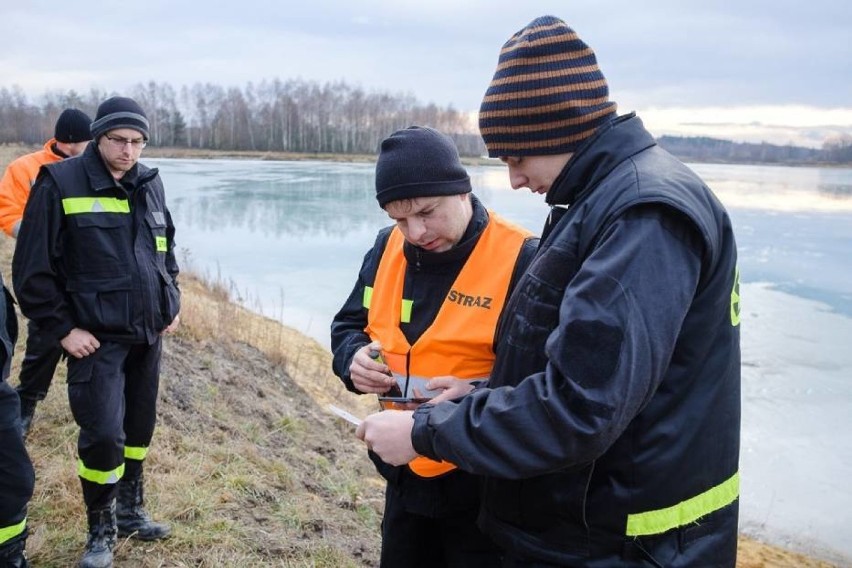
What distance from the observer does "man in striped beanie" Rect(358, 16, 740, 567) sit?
3.90 feet

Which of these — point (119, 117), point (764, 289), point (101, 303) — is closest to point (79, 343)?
point (101, 303)

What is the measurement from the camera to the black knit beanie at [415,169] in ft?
6.69

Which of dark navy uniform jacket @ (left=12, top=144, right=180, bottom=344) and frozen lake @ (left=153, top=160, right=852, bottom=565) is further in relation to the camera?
frozen lake @ (left=153, top=160, right=852, bottom=565)

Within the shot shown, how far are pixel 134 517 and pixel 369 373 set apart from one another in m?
1.91

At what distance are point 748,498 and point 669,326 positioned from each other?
18.8 ft

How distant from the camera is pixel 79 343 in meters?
2.90

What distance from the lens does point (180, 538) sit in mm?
3299

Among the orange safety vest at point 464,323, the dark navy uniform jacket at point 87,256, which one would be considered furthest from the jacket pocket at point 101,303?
the orange safety vest at point 464,323

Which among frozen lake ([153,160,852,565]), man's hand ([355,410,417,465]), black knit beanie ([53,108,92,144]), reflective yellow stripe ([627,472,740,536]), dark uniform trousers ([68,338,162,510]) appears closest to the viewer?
reflective yellow stripe ([627,472,740,536])

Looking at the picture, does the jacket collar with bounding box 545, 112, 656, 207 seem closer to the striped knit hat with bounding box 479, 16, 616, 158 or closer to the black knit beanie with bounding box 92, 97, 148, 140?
the striped knit hat with bounding box 479, 16, 616, 158

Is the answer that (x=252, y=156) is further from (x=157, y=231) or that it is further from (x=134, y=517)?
(x=134, y=517)

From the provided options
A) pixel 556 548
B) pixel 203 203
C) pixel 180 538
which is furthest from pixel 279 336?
pixel 203 203

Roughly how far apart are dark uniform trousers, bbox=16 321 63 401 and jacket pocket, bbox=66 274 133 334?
112 cm

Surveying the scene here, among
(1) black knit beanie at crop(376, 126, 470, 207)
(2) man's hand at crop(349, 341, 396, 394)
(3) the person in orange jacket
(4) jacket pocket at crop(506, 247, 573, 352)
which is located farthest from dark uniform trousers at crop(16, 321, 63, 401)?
(4) jacket pocket at crop(506, 247, 573, 352)
